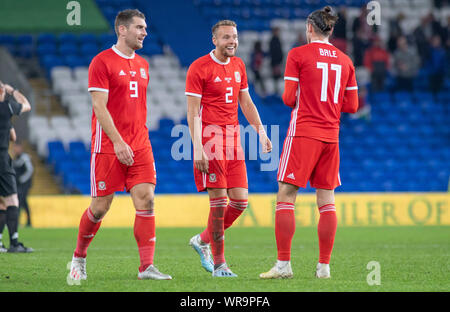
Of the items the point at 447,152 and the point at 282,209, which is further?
the point at 447,152

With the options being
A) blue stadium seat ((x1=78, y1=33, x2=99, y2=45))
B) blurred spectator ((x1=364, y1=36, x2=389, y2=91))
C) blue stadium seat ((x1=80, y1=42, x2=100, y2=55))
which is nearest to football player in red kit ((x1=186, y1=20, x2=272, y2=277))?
blurred spectator ((x1=364, y1=36, x2=389, y2=91))

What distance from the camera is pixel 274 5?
25031mm

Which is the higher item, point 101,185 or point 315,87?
point 315,87

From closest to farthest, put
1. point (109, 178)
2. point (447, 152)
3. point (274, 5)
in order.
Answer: point (109, 178)
point (447, 152)
point (274, 5)

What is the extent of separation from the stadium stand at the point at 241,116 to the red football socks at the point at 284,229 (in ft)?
40.0

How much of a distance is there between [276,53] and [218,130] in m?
14.4

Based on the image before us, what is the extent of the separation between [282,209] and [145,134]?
1.38 m

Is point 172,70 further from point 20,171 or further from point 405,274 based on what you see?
point 405,274

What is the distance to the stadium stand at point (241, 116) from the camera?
20.1 metres

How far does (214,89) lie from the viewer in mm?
7641

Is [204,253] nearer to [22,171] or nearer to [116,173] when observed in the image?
[116,173]

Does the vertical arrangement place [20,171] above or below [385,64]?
below

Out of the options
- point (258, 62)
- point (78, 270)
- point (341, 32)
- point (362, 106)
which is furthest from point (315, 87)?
point (362, 106)
